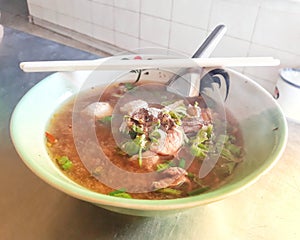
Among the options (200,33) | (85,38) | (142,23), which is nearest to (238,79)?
(200,33)

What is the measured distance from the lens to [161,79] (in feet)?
2.81

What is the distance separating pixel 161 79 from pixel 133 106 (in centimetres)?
15

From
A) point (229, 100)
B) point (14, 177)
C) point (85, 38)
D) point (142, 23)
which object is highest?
point (229, 100)

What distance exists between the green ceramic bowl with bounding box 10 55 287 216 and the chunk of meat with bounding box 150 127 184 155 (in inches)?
5.0

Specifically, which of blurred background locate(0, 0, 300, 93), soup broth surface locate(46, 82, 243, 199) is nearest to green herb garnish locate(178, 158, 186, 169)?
soup broth surface locate(46, 82, 243, 199)

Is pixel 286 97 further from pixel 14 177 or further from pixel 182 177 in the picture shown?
Result: pixel 14 177

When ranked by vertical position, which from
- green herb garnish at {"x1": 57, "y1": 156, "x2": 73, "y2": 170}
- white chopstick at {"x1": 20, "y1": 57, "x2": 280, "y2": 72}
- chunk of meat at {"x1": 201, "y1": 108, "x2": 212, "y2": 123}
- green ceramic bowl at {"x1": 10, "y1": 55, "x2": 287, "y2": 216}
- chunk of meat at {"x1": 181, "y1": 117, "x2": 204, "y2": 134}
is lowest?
green herb garnish at {"x1": 57, "y1": 156, "x2": 73, "y2": 170}

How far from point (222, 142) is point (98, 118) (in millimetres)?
284

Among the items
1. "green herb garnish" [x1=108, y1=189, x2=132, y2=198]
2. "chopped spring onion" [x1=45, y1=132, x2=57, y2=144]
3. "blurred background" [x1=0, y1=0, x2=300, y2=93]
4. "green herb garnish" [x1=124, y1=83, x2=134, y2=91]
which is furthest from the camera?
"blurred background" [x1=0, y1=0, x2=300, y2=93]

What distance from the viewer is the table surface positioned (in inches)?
23.8

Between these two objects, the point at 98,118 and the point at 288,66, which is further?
the point at 288,66

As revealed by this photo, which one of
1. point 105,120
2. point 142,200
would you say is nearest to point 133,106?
point 105,120

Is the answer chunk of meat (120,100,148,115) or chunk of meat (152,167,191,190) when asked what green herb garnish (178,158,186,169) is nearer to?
chunk of meat (152,167,191,190)

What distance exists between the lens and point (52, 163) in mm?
610
